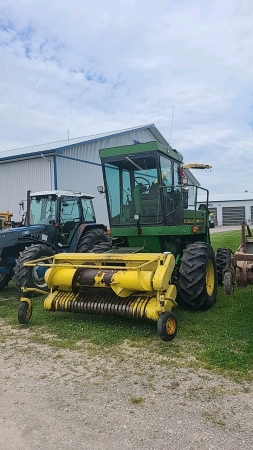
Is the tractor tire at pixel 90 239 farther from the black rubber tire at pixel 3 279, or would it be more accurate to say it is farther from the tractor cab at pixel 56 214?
the black rubber tire at pixel 3 279

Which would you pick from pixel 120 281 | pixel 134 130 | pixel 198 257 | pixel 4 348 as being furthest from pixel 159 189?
pixel 134 130

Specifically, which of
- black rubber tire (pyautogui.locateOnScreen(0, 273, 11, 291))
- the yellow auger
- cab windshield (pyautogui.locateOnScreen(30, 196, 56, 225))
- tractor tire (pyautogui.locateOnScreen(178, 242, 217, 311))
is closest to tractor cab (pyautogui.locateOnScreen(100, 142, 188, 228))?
tractor tire (pyautogui.locateOnScreen(178, 242, 217, 311))

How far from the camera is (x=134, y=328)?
553 cm

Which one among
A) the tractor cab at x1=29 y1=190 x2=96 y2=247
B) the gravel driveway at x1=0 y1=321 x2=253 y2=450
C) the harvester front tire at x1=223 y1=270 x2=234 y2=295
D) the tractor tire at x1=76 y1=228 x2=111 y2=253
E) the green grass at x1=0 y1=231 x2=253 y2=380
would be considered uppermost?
the tractor cab at x1=29 y1=190 x2=96 y2=247

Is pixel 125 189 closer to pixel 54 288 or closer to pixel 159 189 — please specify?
pixel 159 189

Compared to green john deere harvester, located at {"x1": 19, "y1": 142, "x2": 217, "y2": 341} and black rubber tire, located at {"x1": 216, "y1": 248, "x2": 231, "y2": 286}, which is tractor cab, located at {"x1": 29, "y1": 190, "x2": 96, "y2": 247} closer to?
green john deere harvester, located at {"x1": 19, "y1": 142, "x2": 217, "y2": 341}

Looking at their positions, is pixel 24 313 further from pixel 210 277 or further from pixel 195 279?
pixel 210 277

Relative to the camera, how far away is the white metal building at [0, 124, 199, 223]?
16375 millimetres

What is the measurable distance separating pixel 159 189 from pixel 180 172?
3.28 ft

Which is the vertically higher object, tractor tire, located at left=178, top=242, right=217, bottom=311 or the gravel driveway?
tractor tire, located at left=178, top=242, right=217, bottom=311

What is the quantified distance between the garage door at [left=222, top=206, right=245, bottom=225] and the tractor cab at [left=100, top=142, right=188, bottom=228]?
143 feet

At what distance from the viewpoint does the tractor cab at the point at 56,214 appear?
938 cm

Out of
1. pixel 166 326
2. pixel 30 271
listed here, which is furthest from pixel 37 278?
pixel 166 326

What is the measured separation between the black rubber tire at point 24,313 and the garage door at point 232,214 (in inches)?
1793
